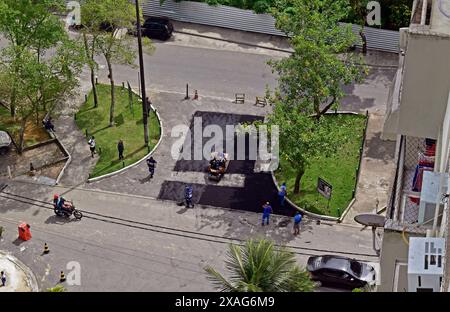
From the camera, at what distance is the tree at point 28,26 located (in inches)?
1789

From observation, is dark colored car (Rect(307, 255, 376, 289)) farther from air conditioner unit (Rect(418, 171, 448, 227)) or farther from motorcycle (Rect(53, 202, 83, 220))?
motorcycle (Rect(53, 202, 83, 220))

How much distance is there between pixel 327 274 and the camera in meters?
37.0

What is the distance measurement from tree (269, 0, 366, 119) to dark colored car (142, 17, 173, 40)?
1335cm

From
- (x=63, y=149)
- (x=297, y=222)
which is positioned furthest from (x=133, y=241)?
(x=63, y=149)

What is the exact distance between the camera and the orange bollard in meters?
40.5

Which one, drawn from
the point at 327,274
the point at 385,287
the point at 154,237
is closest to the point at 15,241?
the point at 154,237

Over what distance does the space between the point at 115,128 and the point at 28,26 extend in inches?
306

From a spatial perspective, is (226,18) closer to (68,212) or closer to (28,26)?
(28,26)

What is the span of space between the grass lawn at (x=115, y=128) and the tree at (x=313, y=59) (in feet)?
30.5

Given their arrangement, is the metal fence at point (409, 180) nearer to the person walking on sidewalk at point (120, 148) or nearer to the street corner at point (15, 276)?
the street corner at point (15, 276)

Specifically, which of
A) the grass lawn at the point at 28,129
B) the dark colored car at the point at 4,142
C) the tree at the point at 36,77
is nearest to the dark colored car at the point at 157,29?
the tree at the point at 36,77

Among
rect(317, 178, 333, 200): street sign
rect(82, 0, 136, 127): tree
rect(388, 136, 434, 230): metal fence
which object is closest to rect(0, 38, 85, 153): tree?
rect(82, 0, 136, 127): tree

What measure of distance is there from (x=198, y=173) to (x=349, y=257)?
1037 cm
